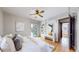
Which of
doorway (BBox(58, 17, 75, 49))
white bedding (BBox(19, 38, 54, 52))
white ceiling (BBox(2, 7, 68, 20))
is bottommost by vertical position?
white bedding (BBox(19, 38, 54, 52))

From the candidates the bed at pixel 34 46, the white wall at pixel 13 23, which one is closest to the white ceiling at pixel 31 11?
the white wall at pixel 13 23

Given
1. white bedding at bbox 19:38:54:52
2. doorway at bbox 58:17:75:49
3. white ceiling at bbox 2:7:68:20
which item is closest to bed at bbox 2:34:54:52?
white bedding at bbox 19:38:54:52

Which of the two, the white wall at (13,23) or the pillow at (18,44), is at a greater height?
the white wall at (13,23)

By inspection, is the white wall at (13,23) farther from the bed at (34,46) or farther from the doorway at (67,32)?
the doorway at (67,32)

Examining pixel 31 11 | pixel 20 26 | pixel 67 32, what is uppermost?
pixel 31 11

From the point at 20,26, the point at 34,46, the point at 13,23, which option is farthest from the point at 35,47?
the point at 13,23

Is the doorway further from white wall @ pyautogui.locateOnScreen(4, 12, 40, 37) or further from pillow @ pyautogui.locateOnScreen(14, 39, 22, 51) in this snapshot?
pillow @ pyautogui.locateOnScreen(14, 39, 22, 51)

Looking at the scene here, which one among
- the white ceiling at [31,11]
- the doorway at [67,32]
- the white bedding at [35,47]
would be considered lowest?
the white bedding at [35,47]

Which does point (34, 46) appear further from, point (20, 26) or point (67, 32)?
point (67, 32)

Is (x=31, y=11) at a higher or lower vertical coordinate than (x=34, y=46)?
higher

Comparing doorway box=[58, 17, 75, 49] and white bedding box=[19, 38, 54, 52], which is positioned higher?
doorway box=[58, 17, 75, 49]

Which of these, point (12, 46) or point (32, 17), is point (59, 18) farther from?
point (12, 46)

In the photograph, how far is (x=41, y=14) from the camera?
7.20 feet
